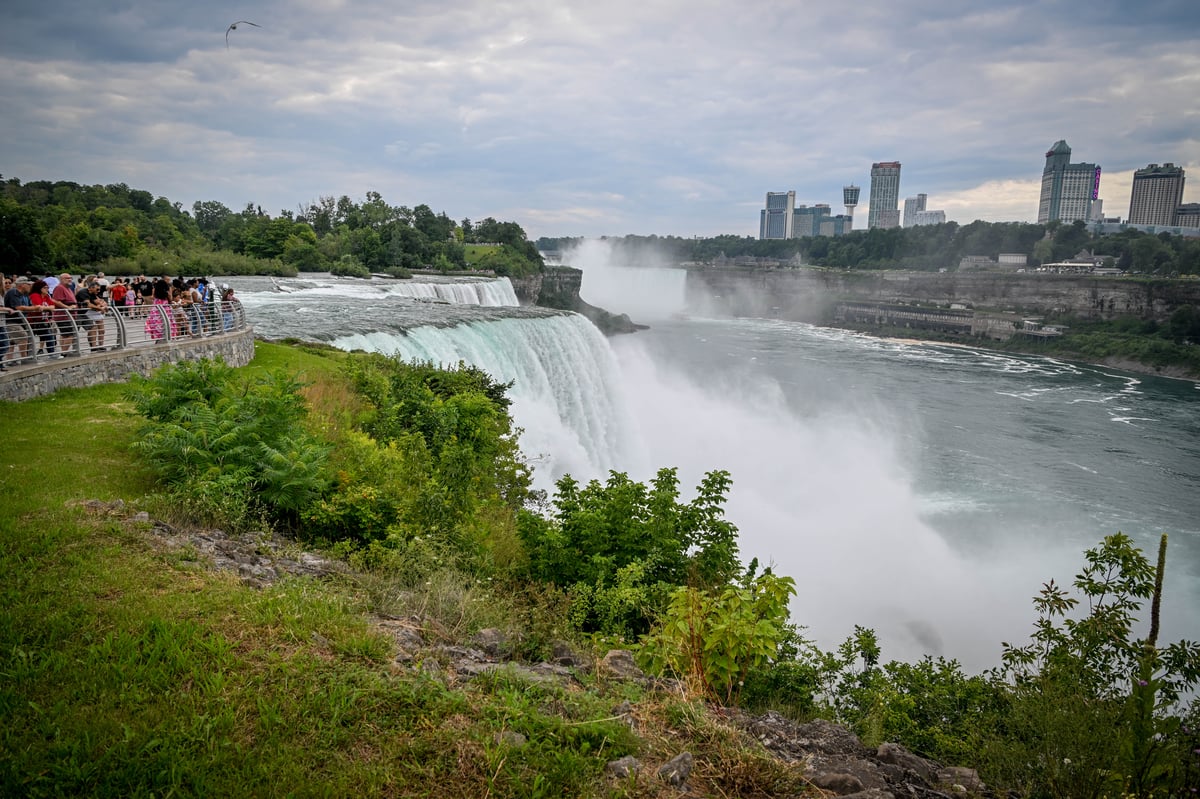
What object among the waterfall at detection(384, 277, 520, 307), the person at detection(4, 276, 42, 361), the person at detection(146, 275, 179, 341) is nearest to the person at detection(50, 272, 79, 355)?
the person at detection(4, 276, 42, 361)

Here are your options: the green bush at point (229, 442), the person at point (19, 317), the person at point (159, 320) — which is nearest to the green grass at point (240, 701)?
the green bush at point (229, 442)

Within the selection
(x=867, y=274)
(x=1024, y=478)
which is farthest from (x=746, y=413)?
(x=867, y=274)

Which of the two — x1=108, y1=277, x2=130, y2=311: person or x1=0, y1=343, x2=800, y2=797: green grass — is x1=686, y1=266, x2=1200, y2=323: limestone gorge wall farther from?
x1=0, y1=343, x2=800, y2=797: green grass

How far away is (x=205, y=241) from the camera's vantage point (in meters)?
61.1

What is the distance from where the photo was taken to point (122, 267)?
3919 cm

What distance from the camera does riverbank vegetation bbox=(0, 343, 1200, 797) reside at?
3791 millimetres

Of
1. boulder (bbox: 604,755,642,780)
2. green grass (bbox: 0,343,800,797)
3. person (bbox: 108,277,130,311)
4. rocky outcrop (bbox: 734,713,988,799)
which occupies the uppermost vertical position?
person (bbox: 108,277,130,311)

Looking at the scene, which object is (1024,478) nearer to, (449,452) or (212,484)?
(449,452)

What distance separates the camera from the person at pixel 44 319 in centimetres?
1123

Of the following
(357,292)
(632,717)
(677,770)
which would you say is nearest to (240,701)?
(632,717)

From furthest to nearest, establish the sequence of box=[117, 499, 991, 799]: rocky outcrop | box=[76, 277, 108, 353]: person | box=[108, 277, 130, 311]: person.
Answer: box=[108, 277, 130, 311]: person < box=[76, 277, 108, 353]: person < box=[117, 499, 991, 799]: rocky outcrop

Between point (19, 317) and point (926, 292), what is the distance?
356ft

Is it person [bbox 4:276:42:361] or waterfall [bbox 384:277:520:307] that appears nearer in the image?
person [bbox 4:276:42:361]

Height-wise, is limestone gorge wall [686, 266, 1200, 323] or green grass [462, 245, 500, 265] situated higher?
green grass [462, 245, 500, 265]
